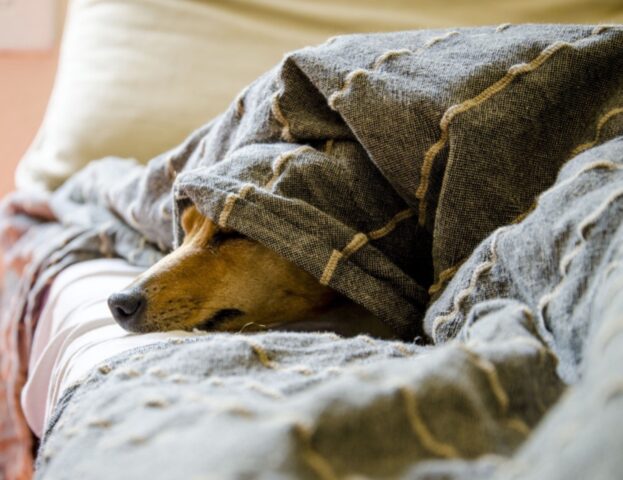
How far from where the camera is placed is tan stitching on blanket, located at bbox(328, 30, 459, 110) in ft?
3.39

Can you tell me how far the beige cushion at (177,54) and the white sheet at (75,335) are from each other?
1.73ft

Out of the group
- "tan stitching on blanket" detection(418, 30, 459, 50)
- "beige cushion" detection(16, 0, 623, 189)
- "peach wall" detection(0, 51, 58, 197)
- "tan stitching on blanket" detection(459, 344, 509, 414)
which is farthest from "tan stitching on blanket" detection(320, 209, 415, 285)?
"peach wall" detection(0, 51, 58, 197)

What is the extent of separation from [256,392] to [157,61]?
1.48m

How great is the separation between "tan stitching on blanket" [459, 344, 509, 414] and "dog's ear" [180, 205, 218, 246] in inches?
23.9

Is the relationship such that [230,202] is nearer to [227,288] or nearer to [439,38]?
[227,288]

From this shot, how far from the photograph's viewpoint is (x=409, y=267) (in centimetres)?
109

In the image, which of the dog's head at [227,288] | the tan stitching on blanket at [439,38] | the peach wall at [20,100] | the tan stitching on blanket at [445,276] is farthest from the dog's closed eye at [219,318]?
the peach wall at [20,100]

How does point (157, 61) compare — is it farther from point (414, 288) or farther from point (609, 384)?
point (609, 384)

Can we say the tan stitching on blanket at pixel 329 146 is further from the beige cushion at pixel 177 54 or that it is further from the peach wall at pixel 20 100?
the peach wall at pixel 20 100

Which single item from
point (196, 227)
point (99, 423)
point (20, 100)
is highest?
point (99, 423)

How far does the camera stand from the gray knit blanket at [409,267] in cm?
49

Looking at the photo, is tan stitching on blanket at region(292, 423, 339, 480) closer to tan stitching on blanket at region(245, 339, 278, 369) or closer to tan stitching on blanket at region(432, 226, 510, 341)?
tan stitching on blanket at region(245, 339, 278, 369)

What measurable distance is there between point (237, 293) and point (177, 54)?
1.03 m

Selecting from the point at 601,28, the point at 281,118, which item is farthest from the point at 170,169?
the point at 601,28
